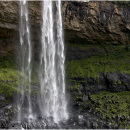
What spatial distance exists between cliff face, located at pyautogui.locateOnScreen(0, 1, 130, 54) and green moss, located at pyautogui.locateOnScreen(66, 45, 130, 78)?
1.71m

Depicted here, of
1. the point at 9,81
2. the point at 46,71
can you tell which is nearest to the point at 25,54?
the point at 46,71

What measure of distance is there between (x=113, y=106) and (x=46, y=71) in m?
8.85

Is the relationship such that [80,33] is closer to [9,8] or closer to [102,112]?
[9,8]

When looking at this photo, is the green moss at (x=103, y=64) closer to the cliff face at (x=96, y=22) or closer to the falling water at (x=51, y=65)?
the cliff face at (x=96, y=22)

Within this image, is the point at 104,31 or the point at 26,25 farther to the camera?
the point at 104,31

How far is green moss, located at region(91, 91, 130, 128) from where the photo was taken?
18.7 meters

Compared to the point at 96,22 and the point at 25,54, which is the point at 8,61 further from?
the point at 96,22

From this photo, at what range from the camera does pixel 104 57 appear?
28.1 metres

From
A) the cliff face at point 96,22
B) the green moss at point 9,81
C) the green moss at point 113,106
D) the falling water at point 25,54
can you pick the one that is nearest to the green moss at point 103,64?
the cliff face at point 96,22

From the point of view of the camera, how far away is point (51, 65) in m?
24.4

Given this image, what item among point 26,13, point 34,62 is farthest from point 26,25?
point 34,62

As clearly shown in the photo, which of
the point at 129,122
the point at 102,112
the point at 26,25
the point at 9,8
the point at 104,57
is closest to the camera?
the point at 129,122

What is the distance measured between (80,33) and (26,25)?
7.09 m

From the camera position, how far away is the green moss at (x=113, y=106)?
1869 cm
